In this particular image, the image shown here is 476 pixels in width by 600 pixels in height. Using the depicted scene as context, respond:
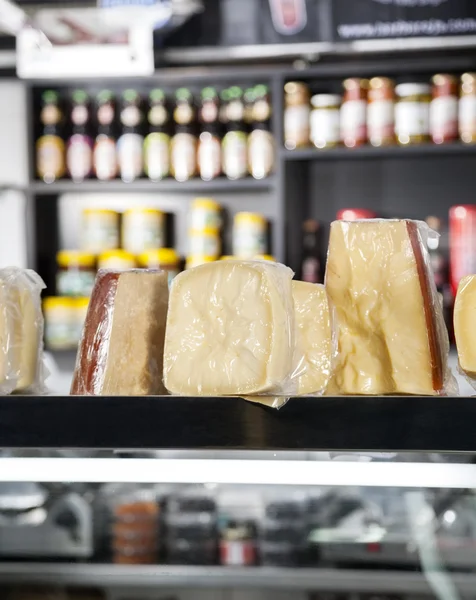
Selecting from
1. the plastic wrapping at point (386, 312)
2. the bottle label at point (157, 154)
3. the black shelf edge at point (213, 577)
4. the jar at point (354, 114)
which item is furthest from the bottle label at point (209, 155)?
the plastic wrapping at point (386, 312)

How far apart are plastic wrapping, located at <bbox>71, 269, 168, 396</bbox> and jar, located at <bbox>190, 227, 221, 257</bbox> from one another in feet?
5.90

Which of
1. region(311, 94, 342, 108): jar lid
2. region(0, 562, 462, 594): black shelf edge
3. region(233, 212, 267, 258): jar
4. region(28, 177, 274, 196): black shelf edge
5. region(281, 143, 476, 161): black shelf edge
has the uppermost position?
region(311, 94, 342, 108): jar lid

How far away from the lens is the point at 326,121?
2662 millimetres

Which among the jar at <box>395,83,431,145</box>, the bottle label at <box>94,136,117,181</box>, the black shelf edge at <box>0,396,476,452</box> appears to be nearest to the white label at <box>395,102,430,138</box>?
the jar at <box>395,83,431,145</box>

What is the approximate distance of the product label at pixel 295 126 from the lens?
2670 millimetres

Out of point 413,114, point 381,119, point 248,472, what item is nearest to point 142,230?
point 381,119

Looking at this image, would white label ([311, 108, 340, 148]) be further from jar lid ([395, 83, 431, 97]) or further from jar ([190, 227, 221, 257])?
jar ([190, 227, 221, 257])

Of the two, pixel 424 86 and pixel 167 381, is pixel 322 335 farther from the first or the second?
pixel 424 86

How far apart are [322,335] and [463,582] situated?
481 millimetres

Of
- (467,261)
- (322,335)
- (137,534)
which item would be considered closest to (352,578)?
(137,534)

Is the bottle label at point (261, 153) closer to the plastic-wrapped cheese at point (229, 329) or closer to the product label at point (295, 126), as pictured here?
the product label at point (295, 126)

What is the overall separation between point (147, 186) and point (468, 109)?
113cm

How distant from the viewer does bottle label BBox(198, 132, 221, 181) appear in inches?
107

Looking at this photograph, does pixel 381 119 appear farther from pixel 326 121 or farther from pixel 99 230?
pixel 99 230
